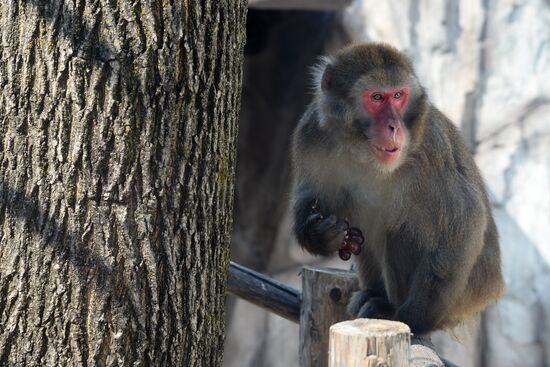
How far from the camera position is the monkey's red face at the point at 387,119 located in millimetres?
4133

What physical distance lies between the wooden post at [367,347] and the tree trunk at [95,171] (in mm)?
558

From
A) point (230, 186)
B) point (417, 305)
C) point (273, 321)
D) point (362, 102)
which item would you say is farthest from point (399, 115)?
point (273, 321)

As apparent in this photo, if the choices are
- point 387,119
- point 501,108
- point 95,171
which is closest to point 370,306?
point 387,119

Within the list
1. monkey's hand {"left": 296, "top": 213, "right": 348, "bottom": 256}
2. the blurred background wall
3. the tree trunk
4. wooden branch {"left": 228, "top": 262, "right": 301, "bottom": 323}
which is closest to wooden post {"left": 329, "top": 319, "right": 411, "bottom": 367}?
the tree trunk

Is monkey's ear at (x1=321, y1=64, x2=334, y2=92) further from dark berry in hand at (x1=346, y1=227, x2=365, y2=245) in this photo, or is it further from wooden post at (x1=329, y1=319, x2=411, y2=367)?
wooden post at (x1=329, y1=319, x2=411, y2=367)

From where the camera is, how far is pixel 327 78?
176 inches

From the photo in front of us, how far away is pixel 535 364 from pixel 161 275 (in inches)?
218

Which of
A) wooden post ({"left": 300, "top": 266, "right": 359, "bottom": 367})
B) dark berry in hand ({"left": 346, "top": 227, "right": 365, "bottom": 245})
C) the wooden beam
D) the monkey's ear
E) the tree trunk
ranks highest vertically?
the wooden beam

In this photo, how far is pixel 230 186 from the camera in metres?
2.88

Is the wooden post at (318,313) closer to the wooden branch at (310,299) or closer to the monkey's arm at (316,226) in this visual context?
the wooden branch at (310,299)

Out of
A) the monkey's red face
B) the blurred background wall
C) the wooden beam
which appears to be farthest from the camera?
the wooden beam

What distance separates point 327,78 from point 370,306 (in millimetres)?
1257

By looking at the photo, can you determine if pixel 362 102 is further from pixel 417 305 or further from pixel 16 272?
pixel 16 272

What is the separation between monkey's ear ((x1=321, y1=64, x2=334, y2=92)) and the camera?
175 inches
